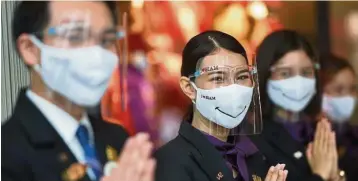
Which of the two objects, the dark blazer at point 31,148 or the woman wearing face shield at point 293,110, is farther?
the woman wearing face shield at point 293,110

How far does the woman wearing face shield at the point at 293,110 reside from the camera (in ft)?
7.07

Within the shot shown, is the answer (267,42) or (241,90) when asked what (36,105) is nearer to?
(241,90)

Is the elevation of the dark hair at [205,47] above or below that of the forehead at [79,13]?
below

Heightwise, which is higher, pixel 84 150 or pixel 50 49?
pixel 50 49

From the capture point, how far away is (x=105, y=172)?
5.94 ft

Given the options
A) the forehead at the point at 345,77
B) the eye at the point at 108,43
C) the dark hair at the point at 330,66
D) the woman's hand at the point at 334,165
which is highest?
the eye at the point at 108,43

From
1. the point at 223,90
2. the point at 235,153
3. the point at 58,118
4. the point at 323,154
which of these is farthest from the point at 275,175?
the point at 58,118

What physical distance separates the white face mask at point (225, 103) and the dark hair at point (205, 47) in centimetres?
7

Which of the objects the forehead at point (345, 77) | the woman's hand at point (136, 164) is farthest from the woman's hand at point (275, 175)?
the forehead at point (345, 77)

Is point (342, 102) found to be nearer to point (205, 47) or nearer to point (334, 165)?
point (334, 165)

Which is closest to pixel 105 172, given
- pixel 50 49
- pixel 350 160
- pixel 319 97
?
pixel 50 49

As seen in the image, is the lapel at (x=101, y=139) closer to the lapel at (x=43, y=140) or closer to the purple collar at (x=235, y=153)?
the lapel at (x=43, y=140)

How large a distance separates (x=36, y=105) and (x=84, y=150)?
0.18 m

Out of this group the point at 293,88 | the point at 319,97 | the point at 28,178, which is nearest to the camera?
the point at 28,178
